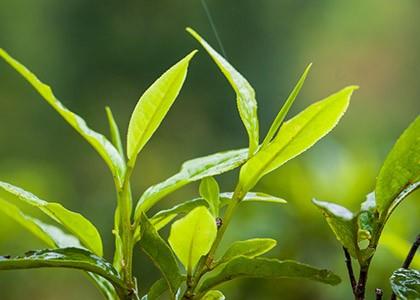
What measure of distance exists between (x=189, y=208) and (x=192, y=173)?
19 mm

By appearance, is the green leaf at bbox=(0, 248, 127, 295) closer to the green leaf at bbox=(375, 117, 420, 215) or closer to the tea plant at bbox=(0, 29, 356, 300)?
the tea plant at bbox=(0, 29, 356, 300)

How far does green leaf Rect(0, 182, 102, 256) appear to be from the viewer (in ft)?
1.11

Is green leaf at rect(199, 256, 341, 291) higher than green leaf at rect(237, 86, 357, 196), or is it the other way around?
green leaf at rect(237, 86, 357, 196)

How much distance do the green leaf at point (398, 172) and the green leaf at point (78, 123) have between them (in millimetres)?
131

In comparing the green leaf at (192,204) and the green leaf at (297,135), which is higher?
the green leaf at (297,135)

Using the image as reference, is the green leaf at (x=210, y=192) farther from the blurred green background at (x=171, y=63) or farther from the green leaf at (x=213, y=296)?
the blurred green background at (x=171, y=63)

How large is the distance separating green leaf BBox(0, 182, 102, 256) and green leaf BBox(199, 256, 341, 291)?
0.25 feet

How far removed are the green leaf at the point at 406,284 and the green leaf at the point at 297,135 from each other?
7 cm

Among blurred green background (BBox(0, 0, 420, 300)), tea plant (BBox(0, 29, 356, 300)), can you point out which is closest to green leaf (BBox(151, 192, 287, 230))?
tea plant (BBox(0, 29, 356, 300))

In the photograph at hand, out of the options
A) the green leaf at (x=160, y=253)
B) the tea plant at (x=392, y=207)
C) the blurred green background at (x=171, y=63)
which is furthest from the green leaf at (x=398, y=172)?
the blurred green background at (x=171, y=63)

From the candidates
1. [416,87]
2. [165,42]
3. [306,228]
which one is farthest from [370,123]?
[306,228]

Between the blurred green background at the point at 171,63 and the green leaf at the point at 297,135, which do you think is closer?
the green leaf at the point at 297,135

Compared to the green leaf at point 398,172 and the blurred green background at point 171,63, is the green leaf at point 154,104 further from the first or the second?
the blurred green background at point 171,63

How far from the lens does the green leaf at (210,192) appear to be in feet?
1.16
